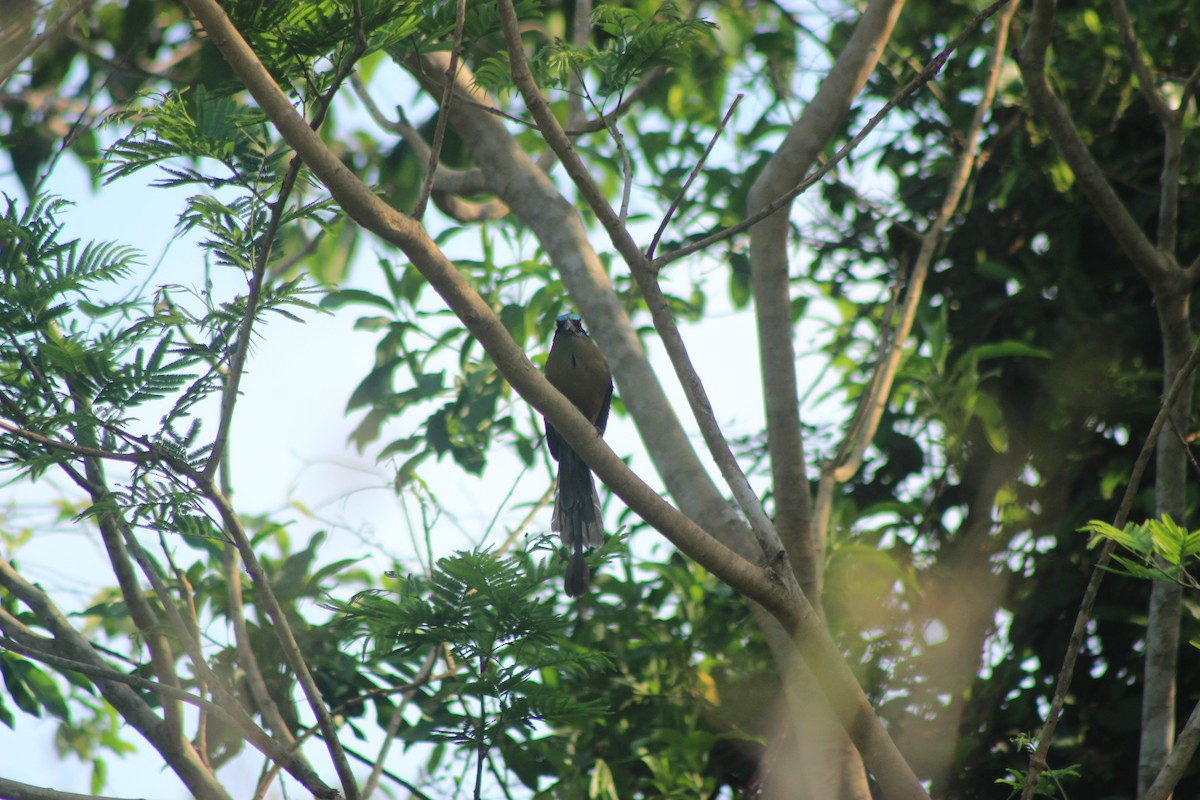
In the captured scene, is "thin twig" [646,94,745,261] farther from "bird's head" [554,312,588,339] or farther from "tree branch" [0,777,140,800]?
"bird's head" [554,312,588,339]

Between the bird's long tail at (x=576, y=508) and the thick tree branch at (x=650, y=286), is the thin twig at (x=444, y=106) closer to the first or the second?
the thick tree branch at (x=650, y=286)

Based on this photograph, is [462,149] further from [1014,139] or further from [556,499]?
[1014,139]

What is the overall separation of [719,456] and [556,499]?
143 cm

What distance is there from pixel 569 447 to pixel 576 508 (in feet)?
1.16

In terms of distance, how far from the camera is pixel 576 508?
3654 millimetres

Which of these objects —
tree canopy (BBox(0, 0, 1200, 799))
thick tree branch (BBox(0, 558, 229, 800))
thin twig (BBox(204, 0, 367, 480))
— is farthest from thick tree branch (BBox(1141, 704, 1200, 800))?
thick tree branch (BBox(0, 558, 229, 800))

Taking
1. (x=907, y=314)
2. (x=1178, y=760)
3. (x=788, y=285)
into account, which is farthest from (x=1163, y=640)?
(x=788, y=285)

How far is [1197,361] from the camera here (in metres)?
2.21

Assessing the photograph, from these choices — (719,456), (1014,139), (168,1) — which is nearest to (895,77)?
(1014,139)

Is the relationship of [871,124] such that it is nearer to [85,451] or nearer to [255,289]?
[255,289]

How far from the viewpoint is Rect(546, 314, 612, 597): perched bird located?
A: 352cm

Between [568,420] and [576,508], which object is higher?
[576,508]

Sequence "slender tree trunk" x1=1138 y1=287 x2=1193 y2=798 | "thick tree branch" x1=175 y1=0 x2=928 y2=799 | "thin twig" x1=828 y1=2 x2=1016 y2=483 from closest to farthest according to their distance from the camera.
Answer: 1. "thick tree branch" x1=175 y1=0 x2=928 y2=799
2. "slender tree trunk" x1=1138 y1=287 x2=1193 y2=798
3. "thin twig" x1=828 y1=2 x2=1016 y2=483

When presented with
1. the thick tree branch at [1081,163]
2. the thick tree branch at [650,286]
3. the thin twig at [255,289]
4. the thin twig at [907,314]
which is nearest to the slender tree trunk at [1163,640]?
the thick tree branch at [1081,163]
